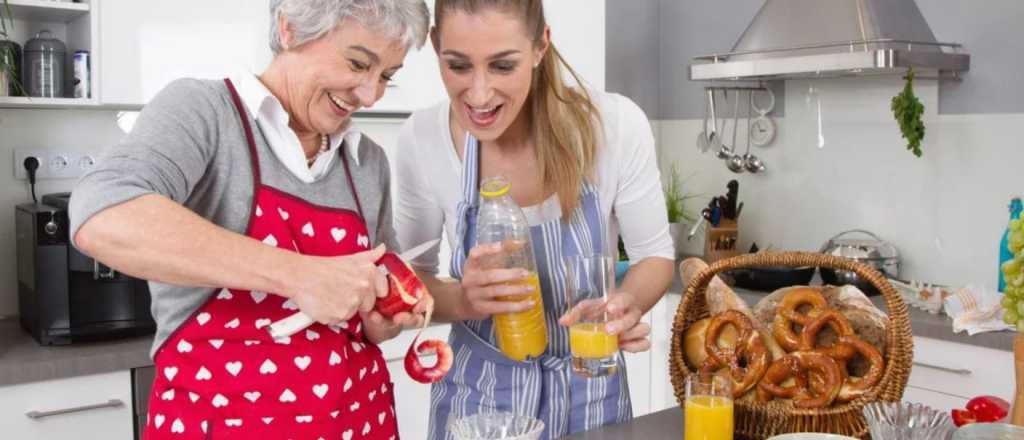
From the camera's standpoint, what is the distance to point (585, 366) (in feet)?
4.82

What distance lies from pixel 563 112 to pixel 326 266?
73cm

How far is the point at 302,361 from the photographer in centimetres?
141

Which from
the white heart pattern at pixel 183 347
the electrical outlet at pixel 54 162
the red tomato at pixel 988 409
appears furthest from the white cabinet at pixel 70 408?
the red tomato at pixel 988 409

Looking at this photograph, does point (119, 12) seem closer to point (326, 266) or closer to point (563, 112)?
point (563, 112)

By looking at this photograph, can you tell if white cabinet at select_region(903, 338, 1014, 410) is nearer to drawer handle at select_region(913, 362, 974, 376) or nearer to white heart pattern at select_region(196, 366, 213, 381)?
Result: drawer handle at select_region(913, 362, 974, 376)

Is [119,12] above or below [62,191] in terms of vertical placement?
above

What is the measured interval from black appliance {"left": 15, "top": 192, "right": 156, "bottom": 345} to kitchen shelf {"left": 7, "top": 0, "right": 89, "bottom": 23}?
494mm

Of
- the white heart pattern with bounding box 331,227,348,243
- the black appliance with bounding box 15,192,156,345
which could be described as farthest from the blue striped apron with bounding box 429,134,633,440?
the black appliance with bounding box 15,192,156,345

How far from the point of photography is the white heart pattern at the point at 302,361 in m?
1.41

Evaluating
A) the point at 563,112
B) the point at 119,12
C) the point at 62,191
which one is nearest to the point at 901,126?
the point at 563,112

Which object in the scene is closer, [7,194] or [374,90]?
[374,90]

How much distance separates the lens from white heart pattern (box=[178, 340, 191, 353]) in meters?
1.36

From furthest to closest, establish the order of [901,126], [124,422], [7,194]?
1. [901,126]
2. [7,194]
3. [124,422]

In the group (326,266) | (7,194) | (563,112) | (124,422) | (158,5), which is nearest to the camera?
(326,266)
